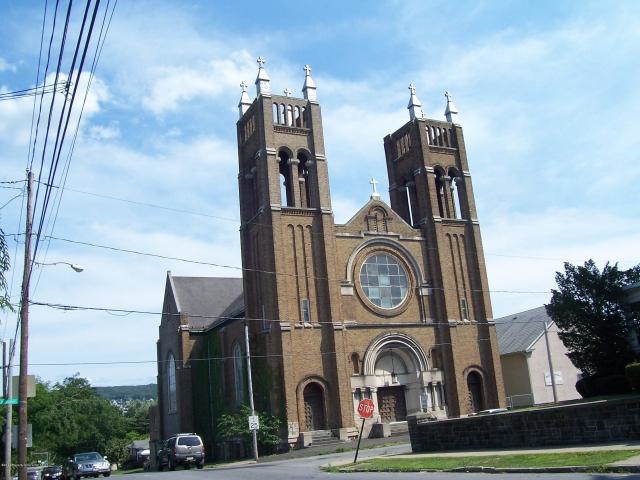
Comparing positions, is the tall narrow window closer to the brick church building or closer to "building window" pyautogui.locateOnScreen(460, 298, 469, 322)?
the brick church building

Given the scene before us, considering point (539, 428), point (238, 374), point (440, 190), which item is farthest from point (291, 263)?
point (539, 428)

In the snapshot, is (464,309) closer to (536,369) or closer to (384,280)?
(384,280)

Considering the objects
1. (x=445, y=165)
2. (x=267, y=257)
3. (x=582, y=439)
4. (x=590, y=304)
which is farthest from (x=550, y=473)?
(x=445, y=165)

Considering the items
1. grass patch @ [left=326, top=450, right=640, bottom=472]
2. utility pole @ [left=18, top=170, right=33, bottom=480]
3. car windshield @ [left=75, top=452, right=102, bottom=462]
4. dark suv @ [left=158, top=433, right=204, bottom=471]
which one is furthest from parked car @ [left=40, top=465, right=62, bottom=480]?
grass patch @ [left=326, top=450, right=640, bottom=472]

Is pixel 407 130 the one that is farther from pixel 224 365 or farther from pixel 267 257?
pixel 224 365

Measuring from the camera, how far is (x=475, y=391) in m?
40.1

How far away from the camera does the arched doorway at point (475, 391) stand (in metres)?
39.8

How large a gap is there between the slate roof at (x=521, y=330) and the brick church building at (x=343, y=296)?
7352mm

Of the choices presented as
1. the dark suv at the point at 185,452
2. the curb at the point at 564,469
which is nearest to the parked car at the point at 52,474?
the dark suv at the point at 185,452

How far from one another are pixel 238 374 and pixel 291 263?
880cm

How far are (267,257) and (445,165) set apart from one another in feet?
46.3

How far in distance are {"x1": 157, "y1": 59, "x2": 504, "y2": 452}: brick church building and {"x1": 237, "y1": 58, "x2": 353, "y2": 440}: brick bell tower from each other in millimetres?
65

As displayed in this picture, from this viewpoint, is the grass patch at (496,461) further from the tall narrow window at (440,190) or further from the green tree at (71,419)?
the green tree at (71,419)

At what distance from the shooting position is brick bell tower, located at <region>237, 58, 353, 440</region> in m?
35.2
